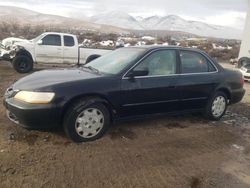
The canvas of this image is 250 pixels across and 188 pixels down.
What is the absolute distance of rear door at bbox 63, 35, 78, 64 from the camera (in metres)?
14.2

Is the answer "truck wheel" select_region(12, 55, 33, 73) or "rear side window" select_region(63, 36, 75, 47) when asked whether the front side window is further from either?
"rear side window" select_region(63, 36, 75, 47)

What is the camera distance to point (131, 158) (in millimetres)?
4770

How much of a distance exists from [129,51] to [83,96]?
1.55 m

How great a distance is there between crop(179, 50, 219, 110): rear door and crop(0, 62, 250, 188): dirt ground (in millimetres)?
547

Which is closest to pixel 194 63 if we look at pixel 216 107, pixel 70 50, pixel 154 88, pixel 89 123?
pixel 216 107

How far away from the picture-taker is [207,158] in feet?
16.5

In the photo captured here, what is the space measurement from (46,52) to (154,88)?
9.09 m

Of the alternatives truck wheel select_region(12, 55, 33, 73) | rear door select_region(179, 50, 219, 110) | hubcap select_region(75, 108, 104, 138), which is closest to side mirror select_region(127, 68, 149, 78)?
hubcap select_region(75, 108, 104, 138)

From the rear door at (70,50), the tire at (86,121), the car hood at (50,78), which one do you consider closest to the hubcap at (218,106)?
the tire at (86,121)

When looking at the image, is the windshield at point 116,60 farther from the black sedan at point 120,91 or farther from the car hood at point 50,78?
the car hood at point 50,78

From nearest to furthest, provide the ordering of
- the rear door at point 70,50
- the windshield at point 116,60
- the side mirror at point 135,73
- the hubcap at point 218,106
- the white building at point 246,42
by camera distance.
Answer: the side mirror at point 135,73, the windshield at point 116,60, the hubcap at point 218,106, the rear door at point 70,50, the white building at point 246,42

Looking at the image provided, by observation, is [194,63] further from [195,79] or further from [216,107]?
[216,107]

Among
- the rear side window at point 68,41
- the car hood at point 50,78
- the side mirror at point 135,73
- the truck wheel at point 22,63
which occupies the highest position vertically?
the side mirror at point 135,73

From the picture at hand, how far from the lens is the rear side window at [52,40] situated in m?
13.9
